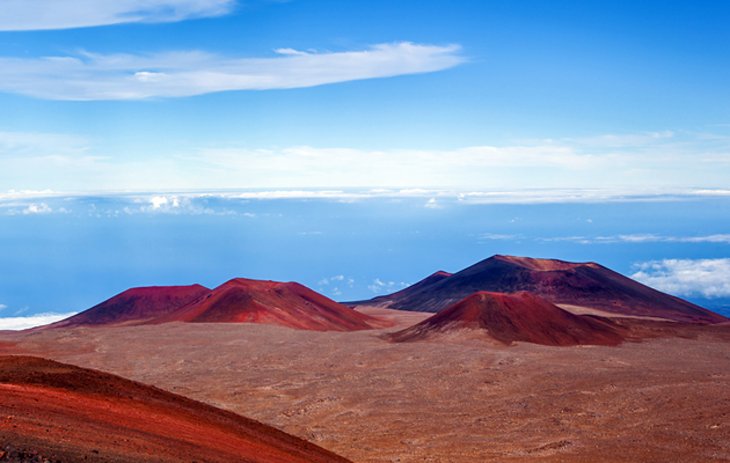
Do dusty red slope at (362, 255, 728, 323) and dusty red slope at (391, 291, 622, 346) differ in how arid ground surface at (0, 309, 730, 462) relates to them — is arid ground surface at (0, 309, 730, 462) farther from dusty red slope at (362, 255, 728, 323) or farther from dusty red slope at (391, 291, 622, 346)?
dusty red slope at (362, 255, 728, 323)

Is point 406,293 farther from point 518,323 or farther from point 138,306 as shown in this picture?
point 518,323

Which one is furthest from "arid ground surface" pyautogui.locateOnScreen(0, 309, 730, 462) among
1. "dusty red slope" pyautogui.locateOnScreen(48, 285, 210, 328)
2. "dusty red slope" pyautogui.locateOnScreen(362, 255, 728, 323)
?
"dusty red slope" pyautogui.locateOnScreen(362, 255, 728, 323)

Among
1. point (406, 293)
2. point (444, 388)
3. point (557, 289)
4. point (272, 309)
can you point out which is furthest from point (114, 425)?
point (406, 293)

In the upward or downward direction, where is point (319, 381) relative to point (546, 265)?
downward

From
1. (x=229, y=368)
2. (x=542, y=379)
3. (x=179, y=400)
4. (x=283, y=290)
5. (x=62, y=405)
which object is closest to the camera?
(x=62, y=405)

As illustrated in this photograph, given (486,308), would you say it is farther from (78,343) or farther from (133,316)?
(133,316)

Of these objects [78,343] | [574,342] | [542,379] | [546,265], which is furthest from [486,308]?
[546,265]

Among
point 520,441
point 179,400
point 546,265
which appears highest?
point 546,265
